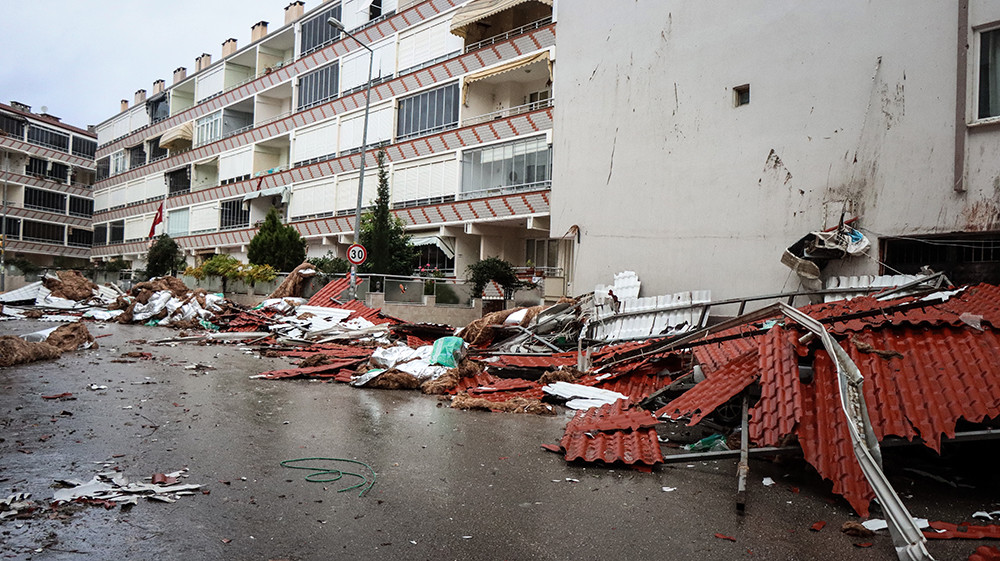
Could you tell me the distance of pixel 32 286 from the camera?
29797mm

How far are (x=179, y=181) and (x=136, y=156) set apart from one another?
1118cm

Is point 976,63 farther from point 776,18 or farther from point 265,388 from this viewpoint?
point 265,388

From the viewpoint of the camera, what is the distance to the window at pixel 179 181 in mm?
53625

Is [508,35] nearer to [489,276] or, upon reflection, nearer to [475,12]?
[475,12]

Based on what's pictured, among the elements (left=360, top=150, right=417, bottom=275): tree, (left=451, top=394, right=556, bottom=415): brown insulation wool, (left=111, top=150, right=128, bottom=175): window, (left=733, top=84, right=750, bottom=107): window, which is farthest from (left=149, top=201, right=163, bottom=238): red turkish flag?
(left=451, top=394, right=556, bottom=415): brown insulation wool

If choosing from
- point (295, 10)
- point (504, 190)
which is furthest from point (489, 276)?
point (295, 10)

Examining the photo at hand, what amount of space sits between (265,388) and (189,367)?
302cm

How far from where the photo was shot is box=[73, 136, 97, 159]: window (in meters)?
70.8

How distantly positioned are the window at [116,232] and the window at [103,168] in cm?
595

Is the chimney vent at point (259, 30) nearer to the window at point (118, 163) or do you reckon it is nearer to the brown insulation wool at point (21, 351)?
the window at point (118, 163)

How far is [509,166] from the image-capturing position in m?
29.6

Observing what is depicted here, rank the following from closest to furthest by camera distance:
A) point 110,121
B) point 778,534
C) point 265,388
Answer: point 778,534, point 265,388, point 110,121

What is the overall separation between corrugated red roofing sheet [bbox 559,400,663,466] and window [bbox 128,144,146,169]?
63153 millimetres

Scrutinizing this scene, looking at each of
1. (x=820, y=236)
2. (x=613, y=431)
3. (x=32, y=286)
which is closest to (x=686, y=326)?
(x=820, y=236)
